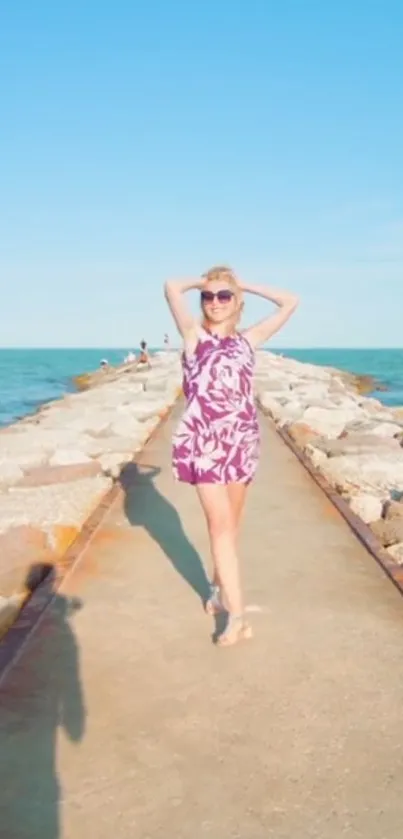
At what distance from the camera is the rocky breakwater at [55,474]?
15.9 feet

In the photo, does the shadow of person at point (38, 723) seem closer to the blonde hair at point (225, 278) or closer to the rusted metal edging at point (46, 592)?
the rusted metal edging at point (46, 592)

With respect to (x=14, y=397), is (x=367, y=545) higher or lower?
higher

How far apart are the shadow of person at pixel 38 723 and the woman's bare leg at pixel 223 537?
704mm

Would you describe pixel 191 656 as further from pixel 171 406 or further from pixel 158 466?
pixel 171 406

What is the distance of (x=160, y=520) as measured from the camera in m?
6.19

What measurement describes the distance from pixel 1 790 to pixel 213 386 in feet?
5.86

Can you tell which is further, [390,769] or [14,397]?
[14,397]

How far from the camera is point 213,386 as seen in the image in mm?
3672

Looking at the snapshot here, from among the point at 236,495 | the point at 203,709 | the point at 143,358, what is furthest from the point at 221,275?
the point at 143,358

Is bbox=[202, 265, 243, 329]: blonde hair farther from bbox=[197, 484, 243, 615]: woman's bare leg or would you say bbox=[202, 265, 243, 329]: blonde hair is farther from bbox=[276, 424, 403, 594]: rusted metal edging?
bbox=[276, 424, 403, 594]: rusted metal edging

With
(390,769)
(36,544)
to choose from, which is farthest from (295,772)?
(36,544)

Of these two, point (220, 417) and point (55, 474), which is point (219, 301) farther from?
point (55, 474)

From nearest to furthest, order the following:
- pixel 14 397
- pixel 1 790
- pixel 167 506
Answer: pixel 1 790
pixel 167 506
pixel 14 397

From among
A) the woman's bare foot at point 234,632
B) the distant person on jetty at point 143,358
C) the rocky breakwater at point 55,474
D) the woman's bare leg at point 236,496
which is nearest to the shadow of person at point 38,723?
the rocky breakwater at point 55,474
